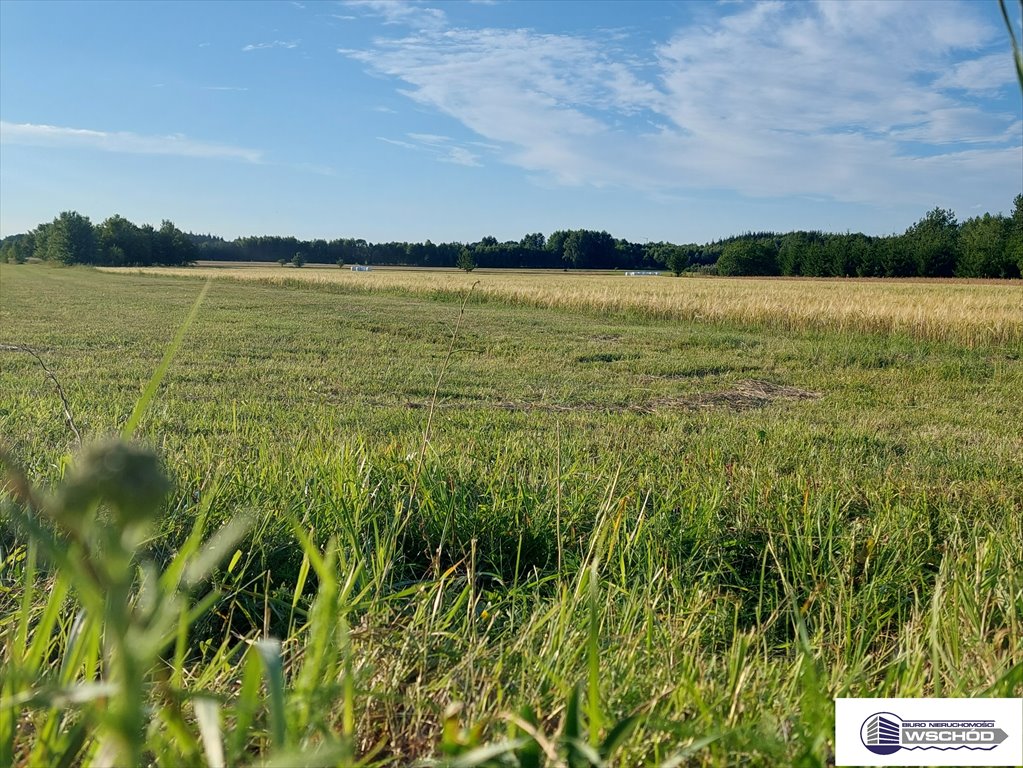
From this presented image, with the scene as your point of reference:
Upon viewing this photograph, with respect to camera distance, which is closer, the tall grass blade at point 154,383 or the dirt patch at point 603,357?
the tall grass blade at point 154,383

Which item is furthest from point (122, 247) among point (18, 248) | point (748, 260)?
point (748, 260)

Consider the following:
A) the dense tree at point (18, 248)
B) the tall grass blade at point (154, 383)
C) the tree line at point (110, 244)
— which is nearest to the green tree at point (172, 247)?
the tree line at point (110, 244)

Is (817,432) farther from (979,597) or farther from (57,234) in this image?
(57,234)

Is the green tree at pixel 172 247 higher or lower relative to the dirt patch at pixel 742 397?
higher

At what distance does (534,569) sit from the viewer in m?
2.22

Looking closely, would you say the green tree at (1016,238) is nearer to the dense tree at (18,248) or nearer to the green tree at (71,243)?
the green tree at (71,243)

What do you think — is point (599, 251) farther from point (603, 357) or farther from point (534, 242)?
point (603, 357)

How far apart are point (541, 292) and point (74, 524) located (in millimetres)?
25594

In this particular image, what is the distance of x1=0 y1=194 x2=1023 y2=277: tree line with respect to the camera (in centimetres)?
6962

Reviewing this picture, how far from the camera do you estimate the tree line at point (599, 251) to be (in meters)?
69.6

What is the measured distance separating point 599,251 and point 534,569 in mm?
110901

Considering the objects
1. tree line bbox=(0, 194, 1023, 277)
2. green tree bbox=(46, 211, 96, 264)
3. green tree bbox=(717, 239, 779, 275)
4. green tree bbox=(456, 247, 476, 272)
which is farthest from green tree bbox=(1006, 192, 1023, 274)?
green tree bbox=(46, 211, 96, 264)

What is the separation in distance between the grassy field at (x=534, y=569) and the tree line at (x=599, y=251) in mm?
64189

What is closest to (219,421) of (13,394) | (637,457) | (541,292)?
(13,394)
